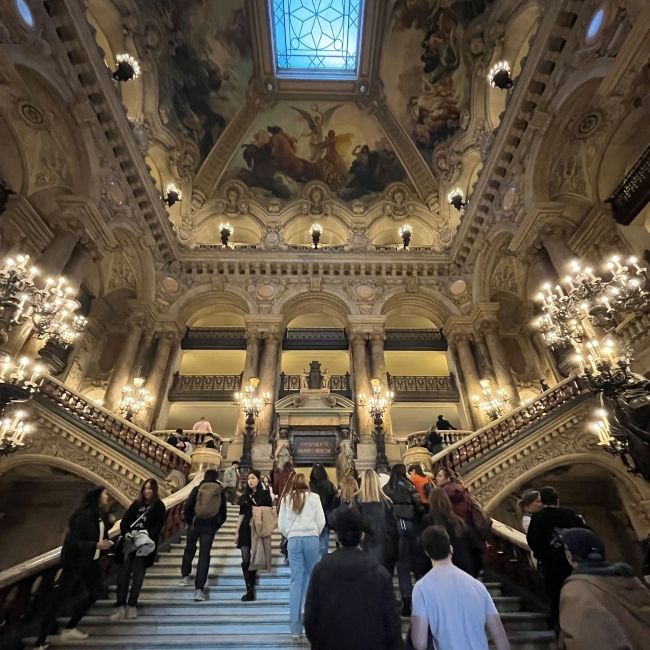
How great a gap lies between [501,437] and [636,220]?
22.6 feet

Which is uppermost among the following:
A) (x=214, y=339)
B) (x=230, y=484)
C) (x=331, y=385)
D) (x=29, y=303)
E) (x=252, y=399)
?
(x=214, y=339)

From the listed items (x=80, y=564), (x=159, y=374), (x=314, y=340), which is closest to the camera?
(x=80, y=564)

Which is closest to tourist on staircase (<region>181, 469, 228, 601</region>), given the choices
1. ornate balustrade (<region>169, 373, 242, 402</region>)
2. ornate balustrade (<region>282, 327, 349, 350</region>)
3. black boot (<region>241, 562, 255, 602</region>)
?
black boot (<region>241, 562, 255, 602</region>)

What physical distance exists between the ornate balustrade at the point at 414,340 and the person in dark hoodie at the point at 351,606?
14497mm

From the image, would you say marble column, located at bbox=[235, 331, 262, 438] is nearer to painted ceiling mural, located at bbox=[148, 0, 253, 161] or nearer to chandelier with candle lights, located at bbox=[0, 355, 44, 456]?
chandelier with candle lights, located at bbox=[0, 355, 44, 456]

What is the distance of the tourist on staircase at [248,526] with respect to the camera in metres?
4.36

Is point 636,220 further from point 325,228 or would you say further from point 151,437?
point 151,437

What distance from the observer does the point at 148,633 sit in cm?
358

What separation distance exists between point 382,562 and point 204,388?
40.7 ft

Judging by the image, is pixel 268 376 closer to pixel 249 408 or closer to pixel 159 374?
pixel 249 408

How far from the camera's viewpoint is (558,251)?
1092 cm

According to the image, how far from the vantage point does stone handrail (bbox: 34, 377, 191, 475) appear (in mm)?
9109

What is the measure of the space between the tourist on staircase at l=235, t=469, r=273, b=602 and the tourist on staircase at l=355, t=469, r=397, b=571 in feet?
4.23

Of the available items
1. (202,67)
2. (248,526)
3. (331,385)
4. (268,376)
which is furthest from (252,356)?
(202,67)
